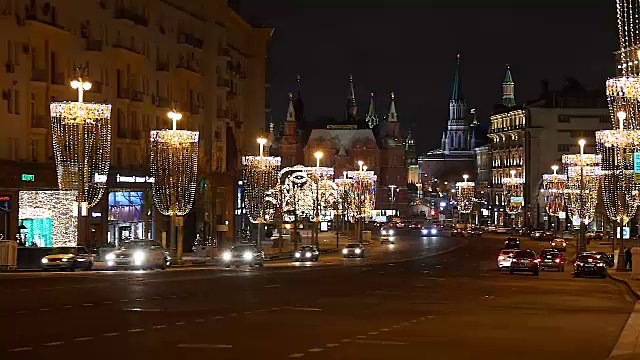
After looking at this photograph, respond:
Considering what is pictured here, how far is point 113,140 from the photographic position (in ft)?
246

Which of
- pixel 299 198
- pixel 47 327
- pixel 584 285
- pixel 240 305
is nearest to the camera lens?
pixel 47 327

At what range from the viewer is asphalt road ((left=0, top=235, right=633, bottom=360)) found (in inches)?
824

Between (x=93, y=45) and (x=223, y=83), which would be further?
(x=223, y=83)

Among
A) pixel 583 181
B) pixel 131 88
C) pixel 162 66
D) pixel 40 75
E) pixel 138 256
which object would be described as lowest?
pixel 138 256

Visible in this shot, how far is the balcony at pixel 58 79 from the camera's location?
219 feet

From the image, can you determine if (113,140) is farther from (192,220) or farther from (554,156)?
(554,156)

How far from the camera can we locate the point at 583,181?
86250 millimetres

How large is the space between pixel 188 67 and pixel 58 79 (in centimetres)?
2155

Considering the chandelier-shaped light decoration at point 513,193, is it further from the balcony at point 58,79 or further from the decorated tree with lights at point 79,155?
the decorated tree with lights at point 79,155

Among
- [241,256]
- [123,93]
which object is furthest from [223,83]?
[241,256]

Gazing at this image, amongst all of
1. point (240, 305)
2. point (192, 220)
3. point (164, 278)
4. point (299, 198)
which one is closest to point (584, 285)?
point (164, 278)

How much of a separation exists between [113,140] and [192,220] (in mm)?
14203

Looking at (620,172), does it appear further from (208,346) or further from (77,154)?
(208,346)

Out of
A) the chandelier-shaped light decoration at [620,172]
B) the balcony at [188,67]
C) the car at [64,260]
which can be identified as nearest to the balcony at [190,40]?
the balcony at [188,67]
